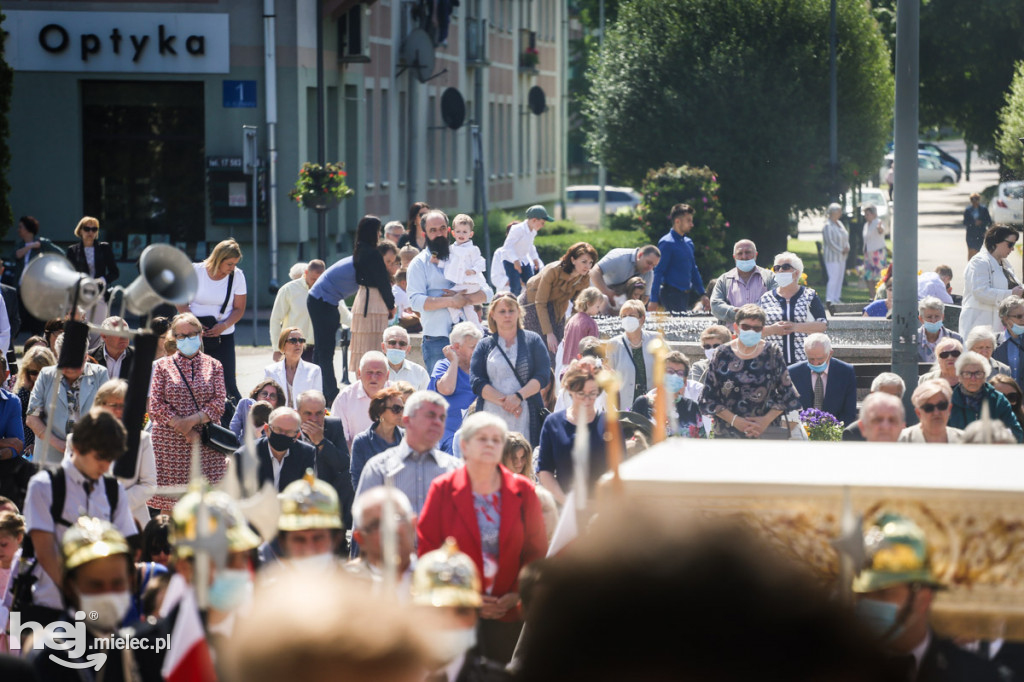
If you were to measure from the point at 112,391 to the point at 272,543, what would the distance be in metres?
2.53

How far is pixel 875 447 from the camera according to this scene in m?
6.40

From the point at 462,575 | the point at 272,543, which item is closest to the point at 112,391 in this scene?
the point at 272,543

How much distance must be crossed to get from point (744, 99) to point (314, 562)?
1226 inches

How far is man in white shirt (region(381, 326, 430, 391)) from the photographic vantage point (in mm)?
11992

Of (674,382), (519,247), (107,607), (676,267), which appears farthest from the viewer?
(519,247)

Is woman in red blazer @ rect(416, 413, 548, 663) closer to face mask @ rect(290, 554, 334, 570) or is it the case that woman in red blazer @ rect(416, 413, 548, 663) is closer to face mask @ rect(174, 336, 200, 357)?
face mask @ rect(290, 554, 334, 570)

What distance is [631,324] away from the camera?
39.7 ft

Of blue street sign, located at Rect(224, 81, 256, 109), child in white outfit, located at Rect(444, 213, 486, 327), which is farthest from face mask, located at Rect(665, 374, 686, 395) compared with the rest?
blue street sign, located at Rect(224, 81, 256, 109)

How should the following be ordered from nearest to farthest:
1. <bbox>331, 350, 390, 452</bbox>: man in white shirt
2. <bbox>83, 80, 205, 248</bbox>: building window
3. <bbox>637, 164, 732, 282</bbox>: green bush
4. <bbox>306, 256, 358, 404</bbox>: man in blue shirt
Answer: <bbox>331, 350, 390, 452</bbox>: man in white shirt < <bbox>306, 256, 358, 404</bbox>: man in blue shirt < <bbox>83, 80, 205, 248</bbox>: building window < <bbox>637, 164, 732, 282</bbox>: green bush

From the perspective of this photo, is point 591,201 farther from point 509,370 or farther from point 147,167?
point 509,370

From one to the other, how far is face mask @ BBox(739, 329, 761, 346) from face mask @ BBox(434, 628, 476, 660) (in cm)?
536

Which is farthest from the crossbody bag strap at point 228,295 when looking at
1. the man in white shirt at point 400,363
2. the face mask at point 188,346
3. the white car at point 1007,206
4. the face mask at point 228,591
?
the white car at point 1007,206

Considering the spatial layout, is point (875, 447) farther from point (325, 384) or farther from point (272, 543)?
point (325, 384)

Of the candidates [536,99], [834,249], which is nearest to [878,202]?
[536,99]
